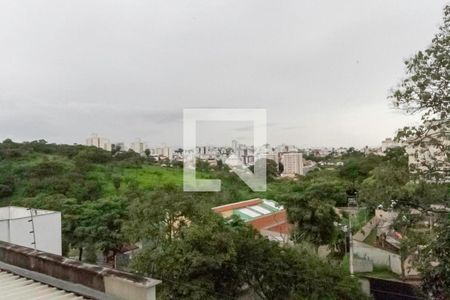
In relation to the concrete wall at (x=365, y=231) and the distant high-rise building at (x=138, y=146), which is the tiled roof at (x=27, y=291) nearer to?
the concrete wall at (x=365, y=231)

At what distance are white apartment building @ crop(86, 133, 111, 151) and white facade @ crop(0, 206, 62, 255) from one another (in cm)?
1071

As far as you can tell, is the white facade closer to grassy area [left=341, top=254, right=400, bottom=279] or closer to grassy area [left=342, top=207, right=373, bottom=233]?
grassy area [left=341, top=254, right=400, bottom=279]

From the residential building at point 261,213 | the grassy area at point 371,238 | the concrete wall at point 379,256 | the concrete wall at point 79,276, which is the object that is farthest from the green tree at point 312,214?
the concrete wall at point 79,276

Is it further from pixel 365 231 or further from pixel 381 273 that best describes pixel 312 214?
pixel 365 231

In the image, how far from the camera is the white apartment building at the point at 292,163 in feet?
47.5

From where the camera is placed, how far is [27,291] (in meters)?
2.04

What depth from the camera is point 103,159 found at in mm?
17250

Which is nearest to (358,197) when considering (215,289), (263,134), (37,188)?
(215,289)

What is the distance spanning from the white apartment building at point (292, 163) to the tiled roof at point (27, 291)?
12.2 m

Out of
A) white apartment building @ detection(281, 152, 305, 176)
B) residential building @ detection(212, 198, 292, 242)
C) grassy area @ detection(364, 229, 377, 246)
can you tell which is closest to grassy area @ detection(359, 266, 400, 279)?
grassy area @ detection(364, 229, 377, 246)

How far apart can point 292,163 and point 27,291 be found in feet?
45.2

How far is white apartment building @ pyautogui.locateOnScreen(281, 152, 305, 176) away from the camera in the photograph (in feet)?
47.5

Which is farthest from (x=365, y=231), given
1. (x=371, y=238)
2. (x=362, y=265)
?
(x=362, y=265)

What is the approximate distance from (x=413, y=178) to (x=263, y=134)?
411 cm
